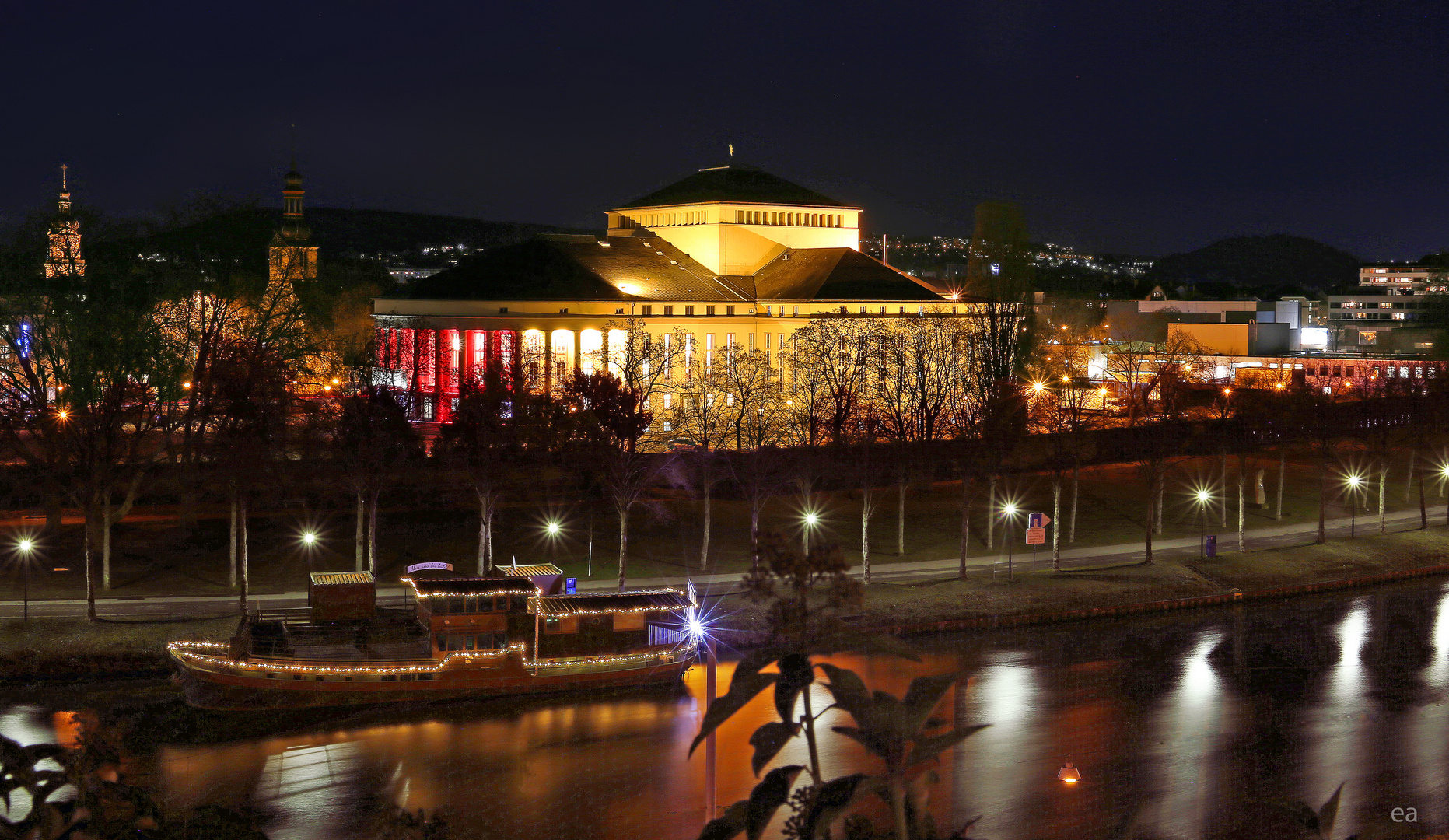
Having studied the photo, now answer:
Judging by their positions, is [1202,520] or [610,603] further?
[1202,520]

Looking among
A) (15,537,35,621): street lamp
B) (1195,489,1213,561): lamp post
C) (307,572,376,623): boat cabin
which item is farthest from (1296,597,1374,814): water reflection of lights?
(15,537,35,621): street lamp

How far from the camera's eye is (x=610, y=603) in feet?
92.5

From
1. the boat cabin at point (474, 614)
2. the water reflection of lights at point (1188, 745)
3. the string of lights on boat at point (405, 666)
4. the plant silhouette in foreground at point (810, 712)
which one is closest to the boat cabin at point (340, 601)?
the boat cabin at point (474, 614)

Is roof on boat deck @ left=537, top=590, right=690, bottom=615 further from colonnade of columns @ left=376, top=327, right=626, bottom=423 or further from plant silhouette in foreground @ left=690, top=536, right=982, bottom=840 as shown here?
colonnade of columns @ left=376, top=327, right=626, bottom=423

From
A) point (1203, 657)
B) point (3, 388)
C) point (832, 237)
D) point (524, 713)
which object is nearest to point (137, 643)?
point (524, 713)

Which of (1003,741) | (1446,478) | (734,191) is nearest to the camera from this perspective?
(1003,741)

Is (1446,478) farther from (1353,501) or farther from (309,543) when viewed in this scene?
(309,543)

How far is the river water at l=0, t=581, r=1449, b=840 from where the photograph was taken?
66.4 ft

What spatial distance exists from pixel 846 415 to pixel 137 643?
30027 mm

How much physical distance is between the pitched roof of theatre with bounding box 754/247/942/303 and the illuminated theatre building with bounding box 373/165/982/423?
Answer: 3.6 inches

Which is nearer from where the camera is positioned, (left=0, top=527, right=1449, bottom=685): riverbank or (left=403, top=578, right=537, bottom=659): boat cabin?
(left=403, top=578, right=537, bottom=659): boat cabin

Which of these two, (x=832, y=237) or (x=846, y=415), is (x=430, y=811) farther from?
(x=832, y=237)

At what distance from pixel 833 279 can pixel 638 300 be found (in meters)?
10.9

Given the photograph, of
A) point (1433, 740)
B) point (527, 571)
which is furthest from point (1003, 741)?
point (527, 571)
